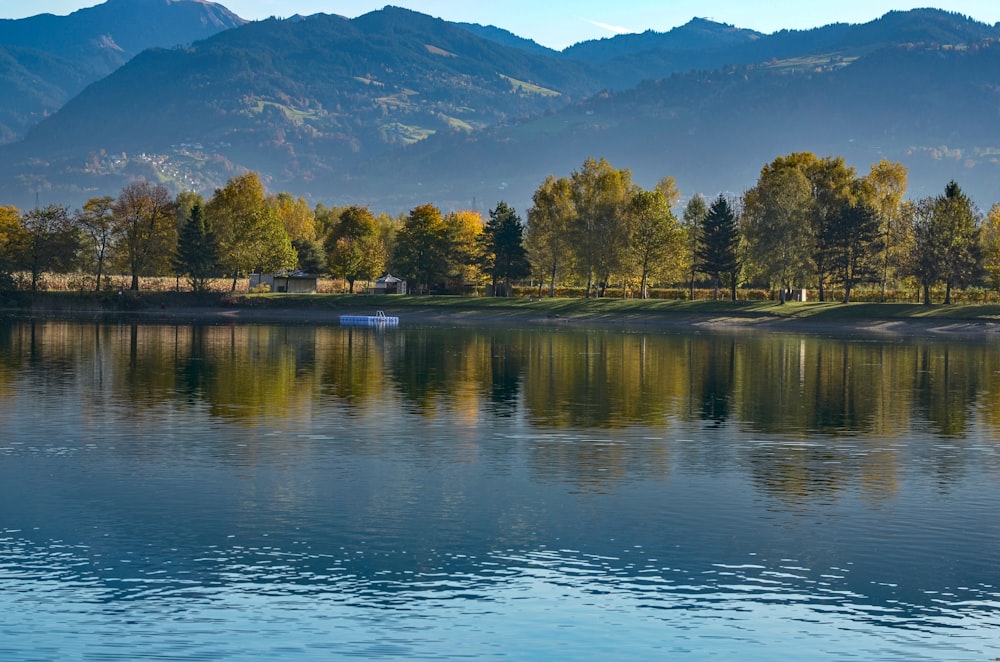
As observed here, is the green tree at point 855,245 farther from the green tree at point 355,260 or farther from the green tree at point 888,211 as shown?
the green tree at point 355,260

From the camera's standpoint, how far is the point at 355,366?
79.4 metres

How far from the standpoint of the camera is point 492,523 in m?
31.5

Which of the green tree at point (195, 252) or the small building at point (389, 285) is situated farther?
the small building at point (389, 285)

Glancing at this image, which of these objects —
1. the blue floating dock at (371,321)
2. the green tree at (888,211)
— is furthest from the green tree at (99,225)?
the green tree at (888,211)

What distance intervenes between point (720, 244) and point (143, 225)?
8120cm

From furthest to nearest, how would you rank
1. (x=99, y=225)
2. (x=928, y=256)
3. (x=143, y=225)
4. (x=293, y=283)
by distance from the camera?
(x=293, y=283) → (x=143, y=225) → (x=99, y=225) → (x=928, y=256)

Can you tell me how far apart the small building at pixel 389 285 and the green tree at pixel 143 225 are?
99.3ft

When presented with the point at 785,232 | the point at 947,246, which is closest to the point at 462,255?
the point at 785,232

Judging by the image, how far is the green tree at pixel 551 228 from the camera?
16688 cm

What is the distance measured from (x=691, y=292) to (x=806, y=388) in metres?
96.1

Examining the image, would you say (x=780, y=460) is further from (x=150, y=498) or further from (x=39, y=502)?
(x=39, y=502)

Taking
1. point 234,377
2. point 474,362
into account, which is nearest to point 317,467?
point 234,377

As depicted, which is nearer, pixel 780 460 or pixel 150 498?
pixel 150 498

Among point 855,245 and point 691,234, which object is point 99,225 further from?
point 855,245
